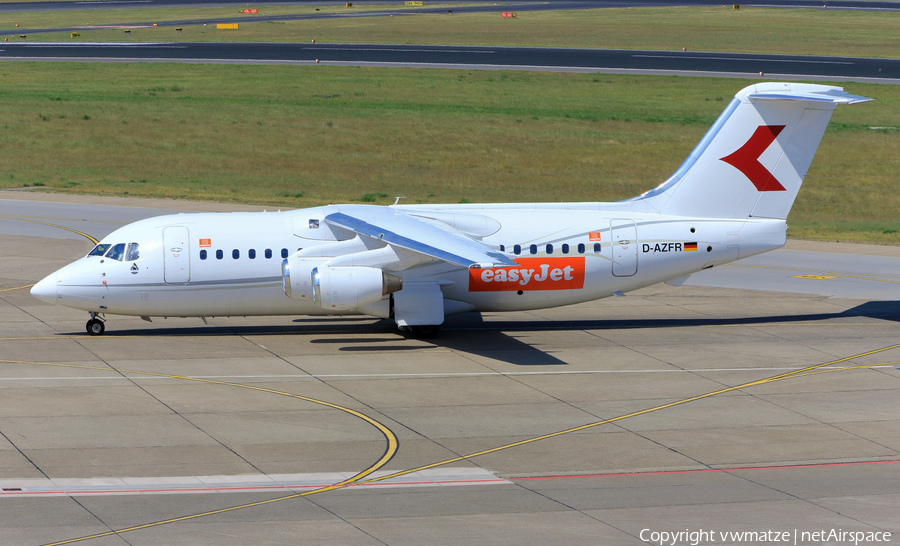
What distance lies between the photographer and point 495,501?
56.9ft

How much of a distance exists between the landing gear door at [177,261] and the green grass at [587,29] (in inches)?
3339

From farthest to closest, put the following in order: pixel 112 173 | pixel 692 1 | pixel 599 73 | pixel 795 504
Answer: pixel 692 1 → pixel 599 73 → pixel 112 173 → pixel 795 504

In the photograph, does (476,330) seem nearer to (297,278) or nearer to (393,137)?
(297,278)

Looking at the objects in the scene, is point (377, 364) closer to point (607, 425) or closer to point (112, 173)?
point (607, 425)

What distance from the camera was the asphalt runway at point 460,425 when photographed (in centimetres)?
1658

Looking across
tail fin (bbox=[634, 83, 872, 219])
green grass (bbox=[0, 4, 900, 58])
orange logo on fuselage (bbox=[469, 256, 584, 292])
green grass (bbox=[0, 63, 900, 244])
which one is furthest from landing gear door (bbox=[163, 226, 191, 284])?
green grass (bbox=[0, 4, 900, 58])

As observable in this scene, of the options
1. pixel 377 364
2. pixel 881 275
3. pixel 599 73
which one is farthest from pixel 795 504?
pixel 599 73

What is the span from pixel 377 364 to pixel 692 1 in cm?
14458

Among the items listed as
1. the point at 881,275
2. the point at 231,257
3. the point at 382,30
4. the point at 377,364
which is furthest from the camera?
the point at 382,30

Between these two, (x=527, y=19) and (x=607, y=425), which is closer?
(x=607, y=425)

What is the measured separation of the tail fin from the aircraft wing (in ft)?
22.0

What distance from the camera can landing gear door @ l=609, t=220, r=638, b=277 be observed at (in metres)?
29.2

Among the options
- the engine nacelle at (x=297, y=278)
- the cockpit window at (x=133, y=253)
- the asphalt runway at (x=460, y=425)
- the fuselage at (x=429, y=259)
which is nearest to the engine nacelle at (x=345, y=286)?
the engine nacelle at (x=297, y=278)

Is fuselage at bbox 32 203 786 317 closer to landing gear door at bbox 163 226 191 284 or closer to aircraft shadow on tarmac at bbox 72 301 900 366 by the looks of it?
landing gear door at bbox 163 226 191 284
